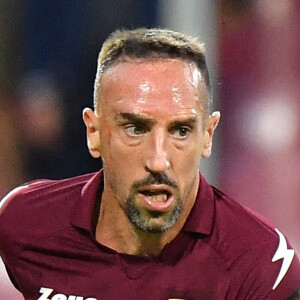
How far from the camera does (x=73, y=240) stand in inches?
53.8

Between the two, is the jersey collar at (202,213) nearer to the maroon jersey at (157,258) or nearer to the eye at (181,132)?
the maroon jersey at (157,258)

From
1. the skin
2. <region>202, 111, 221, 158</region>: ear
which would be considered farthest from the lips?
<region>202, 111, 221, 158</region>: ear

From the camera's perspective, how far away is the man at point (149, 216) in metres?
1.24

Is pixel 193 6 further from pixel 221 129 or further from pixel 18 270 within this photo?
pixel 18 270

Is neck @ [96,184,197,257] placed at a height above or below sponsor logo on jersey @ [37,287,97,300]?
above

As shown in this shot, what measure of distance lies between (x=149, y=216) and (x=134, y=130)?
4.9 inches

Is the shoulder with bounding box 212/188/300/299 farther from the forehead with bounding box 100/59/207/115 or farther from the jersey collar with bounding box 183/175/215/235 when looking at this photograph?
the forehead with bounding box 100/59/207/115

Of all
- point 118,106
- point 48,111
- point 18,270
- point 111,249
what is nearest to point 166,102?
point 118,106

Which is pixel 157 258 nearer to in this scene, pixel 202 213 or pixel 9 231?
pixel 202 213

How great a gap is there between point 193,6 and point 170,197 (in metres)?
0.85

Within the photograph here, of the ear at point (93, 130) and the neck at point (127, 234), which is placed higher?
the ear at point (93, 130)

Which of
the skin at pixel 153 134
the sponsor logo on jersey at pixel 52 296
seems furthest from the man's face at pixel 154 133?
the sponsor logo on jersey at pixel 52 296

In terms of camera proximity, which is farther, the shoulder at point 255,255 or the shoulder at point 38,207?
the shoulder at point 38,207

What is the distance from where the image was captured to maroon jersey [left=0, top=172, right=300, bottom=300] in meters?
1.29
